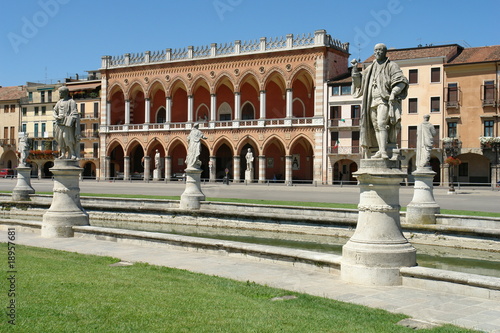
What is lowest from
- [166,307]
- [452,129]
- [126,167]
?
[166,307]

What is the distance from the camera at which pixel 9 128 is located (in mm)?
69875

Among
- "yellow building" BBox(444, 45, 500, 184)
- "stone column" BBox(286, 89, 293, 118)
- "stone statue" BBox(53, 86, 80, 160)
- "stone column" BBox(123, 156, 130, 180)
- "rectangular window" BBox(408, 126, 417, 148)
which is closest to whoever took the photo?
"stone statue" BBox(53, 86, 80, 160)

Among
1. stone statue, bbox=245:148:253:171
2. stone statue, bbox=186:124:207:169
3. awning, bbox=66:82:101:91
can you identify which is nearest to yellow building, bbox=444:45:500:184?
stone statue, bbox=245:148:253:171

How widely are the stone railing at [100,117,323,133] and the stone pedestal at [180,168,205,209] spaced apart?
93.2ft

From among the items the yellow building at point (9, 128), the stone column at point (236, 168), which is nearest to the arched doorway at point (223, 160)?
the stone column at point (236, 168)

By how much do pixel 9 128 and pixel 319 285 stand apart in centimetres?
7052

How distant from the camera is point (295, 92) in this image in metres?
51.6

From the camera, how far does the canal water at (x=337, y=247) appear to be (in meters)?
11.6

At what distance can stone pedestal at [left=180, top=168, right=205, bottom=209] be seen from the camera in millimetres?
19406

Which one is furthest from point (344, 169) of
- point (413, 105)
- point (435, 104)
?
point (435, 104)

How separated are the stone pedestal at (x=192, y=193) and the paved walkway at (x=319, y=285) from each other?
8.45m

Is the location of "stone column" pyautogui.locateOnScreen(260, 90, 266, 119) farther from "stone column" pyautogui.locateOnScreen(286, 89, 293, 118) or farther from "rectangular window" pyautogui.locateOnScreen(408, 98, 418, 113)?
"rectangular window" pyautogui.locateOnScreen(408, 98, 418, 113)

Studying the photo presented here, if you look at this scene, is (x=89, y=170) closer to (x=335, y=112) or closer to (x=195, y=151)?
(x=335, y=112)

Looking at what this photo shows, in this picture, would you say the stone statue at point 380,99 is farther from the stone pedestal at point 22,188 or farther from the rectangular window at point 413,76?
the rectangular window at point 413,76
